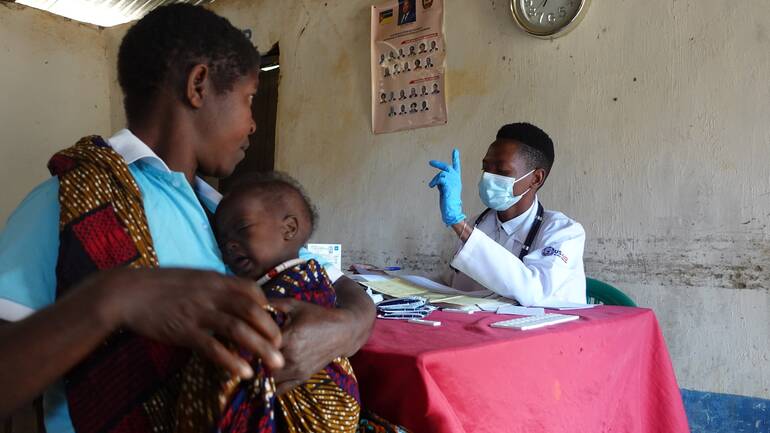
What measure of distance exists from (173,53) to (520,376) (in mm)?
867

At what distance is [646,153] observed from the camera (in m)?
2.46

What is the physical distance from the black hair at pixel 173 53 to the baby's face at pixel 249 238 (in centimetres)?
22

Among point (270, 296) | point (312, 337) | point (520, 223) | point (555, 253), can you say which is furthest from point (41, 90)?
point (312, 337)

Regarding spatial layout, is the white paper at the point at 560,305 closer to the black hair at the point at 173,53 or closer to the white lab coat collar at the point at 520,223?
the white lab coat collar at the point at 520,223

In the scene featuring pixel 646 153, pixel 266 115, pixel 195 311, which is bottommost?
pixel 195 311

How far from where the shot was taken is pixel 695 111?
92.7 inches

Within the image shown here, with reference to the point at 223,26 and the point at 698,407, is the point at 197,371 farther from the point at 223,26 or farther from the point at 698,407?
the point at 698,407

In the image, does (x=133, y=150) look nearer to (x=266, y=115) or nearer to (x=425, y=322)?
(x=425, y=322)

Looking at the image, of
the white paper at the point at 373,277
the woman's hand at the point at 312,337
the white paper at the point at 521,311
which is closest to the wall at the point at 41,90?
the white paper at the point at 373,277

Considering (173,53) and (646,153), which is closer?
(173,53)

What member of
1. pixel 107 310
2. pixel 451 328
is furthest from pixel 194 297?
pixel 451 328

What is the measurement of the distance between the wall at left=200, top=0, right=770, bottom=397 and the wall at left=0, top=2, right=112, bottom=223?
2.92 m

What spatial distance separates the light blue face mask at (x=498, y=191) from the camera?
231cm

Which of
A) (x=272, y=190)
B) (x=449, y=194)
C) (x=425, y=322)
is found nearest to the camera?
(x=272, y=190)
